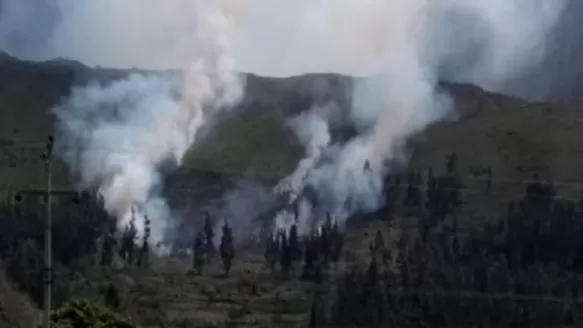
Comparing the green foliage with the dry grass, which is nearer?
the green foliage

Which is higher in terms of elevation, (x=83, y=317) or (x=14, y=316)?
(x=83, y=317)

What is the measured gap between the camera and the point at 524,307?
180750 mm

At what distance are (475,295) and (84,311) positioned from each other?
132489 mm

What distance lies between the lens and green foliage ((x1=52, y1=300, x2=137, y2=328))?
6044cm

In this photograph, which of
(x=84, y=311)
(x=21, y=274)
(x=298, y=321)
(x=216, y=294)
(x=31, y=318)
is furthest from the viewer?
(x=216, y=294)

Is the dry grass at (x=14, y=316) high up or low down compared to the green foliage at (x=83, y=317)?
down

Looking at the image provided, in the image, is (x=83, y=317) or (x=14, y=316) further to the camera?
(x=14, y=316)

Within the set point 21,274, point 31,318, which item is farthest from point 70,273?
point 31,318

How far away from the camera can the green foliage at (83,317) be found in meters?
60.4

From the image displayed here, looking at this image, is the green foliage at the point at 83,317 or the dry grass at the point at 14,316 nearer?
the green foliage at the point at 83,317

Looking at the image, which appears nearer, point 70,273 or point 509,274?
point 70,273

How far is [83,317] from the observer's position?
61781mm

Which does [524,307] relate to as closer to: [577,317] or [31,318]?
[577,317]

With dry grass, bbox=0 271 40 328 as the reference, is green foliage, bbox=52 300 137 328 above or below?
above
